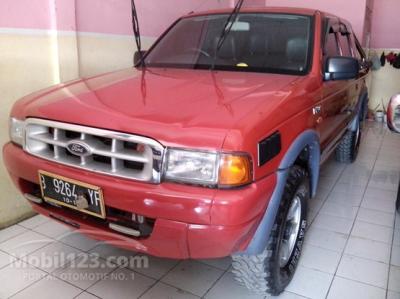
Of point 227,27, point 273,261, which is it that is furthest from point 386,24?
point 273,261

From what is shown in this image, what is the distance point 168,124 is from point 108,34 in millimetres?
2050

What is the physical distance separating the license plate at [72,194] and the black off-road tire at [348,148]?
2987 mm

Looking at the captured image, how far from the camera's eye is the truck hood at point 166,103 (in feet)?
4.42

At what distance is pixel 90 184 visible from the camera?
1.46m

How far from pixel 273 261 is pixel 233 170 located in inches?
25.4

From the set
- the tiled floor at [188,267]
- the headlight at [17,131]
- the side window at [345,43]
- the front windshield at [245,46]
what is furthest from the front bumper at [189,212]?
the side window at [345,43]

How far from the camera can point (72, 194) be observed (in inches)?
60.0

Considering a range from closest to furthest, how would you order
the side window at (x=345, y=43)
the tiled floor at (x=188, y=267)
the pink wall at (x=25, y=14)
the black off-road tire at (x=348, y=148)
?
the tiled floor at (x=188, y=267), the pink wall at (x=25, y=14), the side window at (x=345, y=43), the black off-road tire at (x=348, y=148)

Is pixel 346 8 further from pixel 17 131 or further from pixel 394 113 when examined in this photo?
pixel 17 131

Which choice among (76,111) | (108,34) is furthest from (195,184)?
(108,34)

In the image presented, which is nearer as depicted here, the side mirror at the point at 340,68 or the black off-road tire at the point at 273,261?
the black off-road tire at the point at 273,261

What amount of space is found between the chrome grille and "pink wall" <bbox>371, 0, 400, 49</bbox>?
21.7 ft

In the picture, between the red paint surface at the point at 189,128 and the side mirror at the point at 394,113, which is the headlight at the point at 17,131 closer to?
the red paint surface at the point at 189,128

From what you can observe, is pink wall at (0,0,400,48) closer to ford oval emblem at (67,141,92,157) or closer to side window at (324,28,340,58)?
ford oval emblem at (67,141,92,157)
